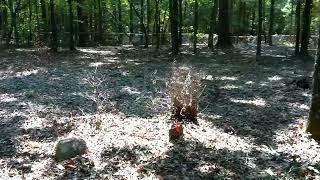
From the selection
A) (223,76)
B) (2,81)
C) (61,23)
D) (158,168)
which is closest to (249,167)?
(158,168)

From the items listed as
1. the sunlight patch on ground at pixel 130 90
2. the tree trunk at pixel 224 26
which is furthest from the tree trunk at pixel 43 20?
the sunlight patch on ground at pixel 130 90

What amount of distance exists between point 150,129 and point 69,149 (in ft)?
5.44

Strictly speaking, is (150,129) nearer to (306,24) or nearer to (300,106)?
(300,106)

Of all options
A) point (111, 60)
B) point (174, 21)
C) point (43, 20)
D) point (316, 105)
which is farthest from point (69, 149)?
point (43, 20)

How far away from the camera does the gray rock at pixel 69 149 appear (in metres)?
5.81

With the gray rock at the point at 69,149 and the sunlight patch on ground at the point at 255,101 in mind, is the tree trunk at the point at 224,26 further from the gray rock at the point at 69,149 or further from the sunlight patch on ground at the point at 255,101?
the gray rock at the point at 69,149

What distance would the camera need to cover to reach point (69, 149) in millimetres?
5848

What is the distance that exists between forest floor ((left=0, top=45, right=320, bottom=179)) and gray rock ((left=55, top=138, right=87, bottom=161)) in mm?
125

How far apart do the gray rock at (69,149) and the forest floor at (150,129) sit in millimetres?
125

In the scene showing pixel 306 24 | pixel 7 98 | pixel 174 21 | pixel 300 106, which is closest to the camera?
pixel 300 106

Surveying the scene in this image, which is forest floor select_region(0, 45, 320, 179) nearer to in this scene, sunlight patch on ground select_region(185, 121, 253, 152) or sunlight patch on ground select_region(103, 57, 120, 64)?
sunlight patch on ground select_region(185, 121, 253, 152)

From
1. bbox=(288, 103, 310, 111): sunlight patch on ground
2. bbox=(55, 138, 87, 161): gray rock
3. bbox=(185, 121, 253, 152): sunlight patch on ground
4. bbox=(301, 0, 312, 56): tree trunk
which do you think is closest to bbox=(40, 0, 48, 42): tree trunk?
Result: bbox=(301, 0, 312, 56): tree trunk

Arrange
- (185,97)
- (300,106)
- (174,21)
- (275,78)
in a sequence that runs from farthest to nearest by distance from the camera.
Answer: (174,21) → (275,78) → (300,106) → (185,97)

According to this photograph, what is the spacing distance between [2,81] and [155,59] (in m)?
7.80
